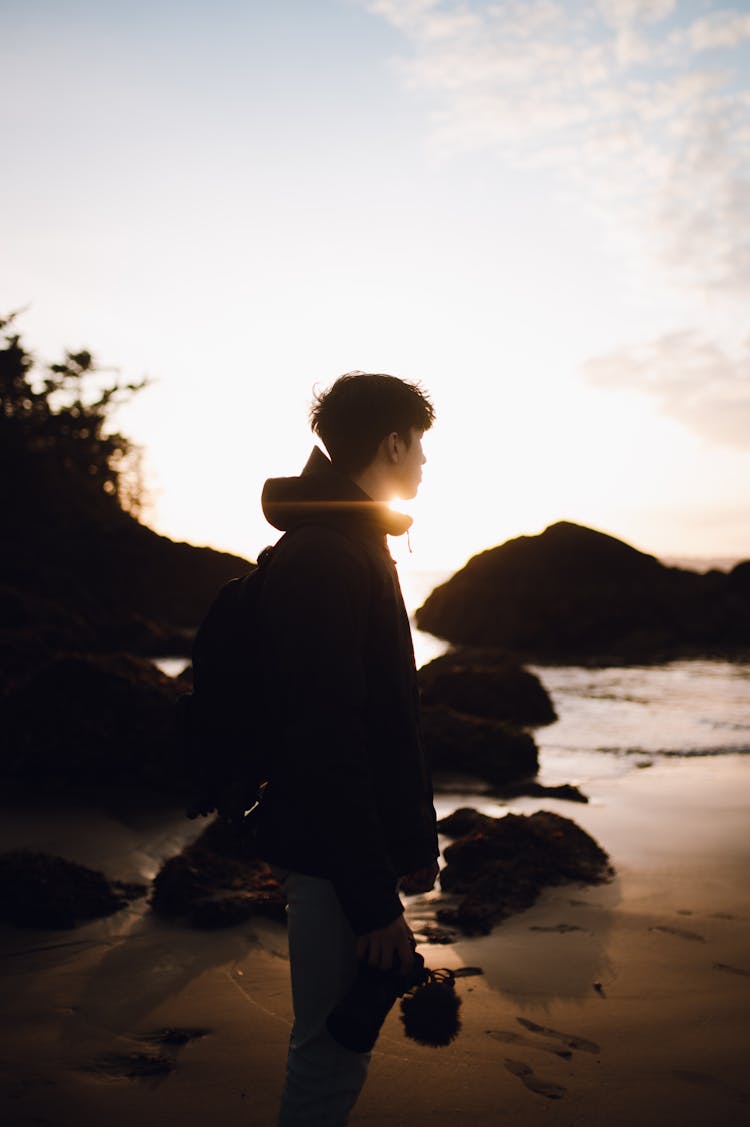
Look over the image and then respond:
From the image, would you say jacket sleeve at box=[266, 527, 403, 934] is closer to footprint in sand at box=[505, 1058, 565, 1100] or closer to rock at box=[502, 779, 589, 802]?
footprint in sand at box=[505, 1058, 565, 1100]

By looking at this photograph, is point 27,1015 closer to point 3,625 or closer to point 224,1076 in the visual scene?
point 224,1076

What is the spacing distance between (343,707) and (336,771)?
5.5 inches

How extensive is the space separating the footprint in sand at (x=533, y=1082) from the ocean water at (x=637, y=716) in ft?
16.4

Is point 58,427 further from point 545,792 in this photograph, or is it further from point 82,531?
point 545,792

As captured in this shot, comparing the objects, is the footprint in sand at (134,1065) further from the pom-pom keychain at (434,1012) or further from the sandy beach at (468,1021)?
the pom-pom keychain at (434,1012)

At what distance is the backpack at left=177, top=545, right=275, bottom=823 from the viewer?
7.00 ft

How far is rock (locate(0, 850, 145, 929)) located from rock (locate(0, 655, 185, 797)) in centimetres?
168

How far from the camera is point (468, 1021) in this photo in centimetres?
306

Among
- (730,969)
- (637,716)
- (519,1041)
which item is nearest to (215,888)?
(519,1041)

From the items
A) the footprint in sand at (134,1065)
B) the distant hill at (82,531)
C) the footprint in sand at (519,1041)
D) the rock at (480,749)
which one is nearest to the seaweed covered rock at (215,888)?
the footprint in sand at (134,1065)

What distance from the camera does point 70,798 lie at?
576 cm

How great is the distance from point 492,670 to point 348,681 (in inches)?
379

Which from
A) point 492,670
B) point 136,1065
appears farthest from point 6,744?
point 492,670

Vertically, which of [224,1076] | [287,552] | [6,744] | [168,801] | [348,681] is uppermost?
[287,552]
